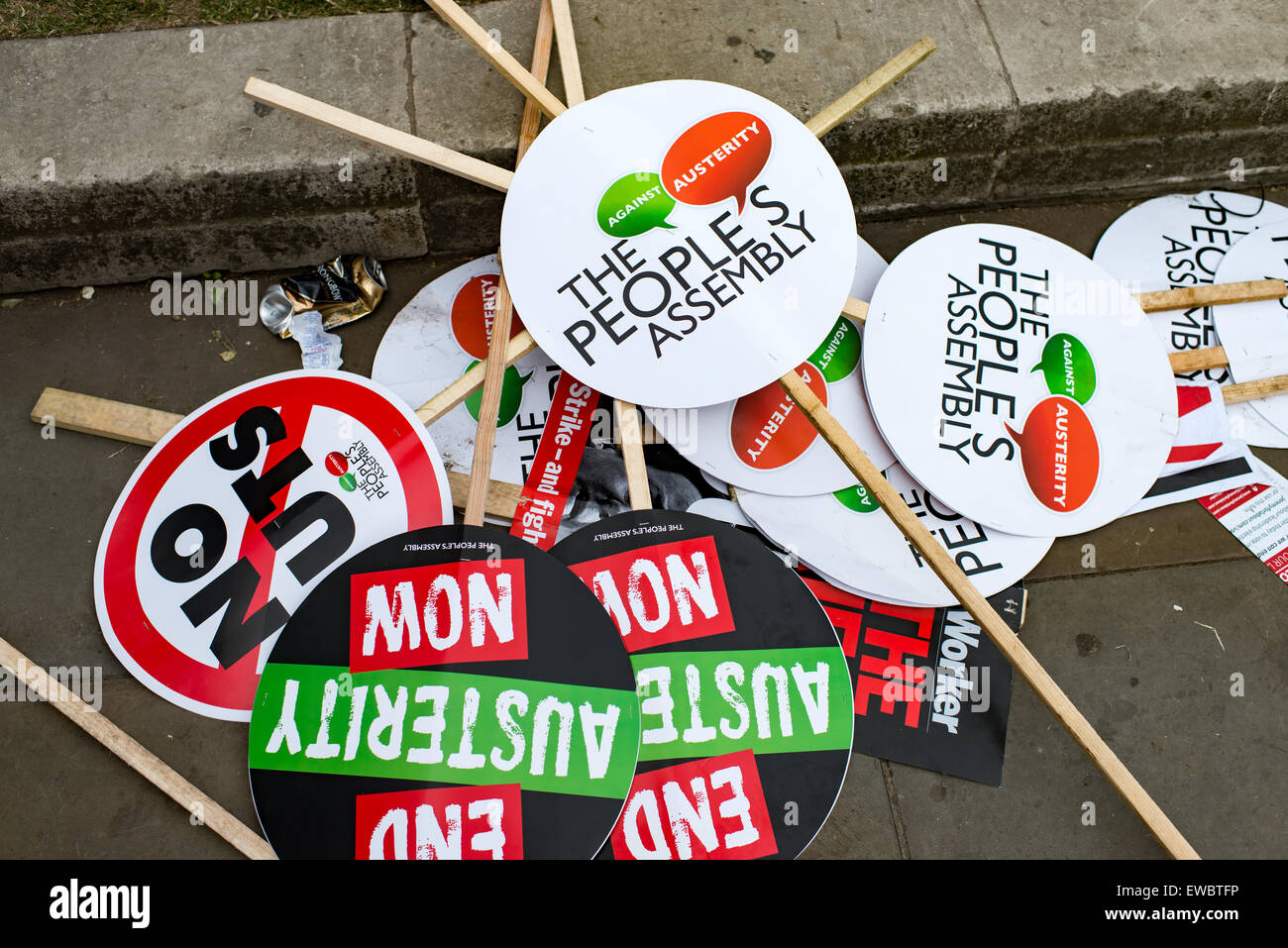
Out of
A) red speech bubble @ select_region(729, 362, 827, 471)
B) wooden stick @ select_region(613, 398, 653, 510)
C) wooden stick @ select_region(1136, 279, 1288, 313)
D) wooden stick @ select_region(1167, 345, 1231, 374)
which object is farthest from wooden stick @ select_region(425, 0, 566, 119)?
wooden stick @ select_region(1167, 345, 1231, 374)

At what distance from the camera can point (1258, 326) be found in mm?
2875

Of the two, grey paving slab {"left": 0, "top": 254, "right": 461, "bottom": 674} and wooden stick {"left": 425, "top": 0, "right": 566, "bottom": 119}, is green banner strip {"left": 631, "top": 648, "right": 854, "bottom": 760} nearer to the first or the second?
grey paving slab {"left": 0, "top": 254, "right": 461, "bottom": 674}

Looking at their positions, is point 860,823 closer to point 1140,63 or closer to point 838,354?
point 838,354

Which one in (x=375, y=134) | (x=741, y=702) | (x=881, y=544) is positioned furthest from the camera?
(x=881, y=544)

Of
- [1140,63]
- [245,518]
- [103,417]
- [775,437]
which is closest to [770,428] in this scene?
[775,437]

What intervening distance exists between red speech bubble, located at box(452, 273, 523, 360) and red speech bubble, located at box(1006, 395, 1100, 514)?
1573mm

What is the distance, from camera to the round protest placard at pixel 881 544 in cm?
248

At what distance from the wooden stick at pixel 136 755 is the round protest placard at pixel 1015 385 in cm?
196

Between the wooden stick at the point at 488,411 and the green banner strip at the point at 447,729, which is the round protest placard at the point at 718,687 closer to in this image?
the green banner strip at the point at 447,729

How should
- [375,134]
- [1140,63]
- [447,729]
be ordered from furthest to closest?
[1140,63] → [375,134] → [447,729]

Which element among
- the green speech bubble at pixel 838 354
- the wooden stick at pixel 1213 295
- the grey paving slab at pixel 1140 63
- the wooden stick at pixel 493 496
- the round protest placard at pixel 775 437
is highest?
the grey paving slab at pixel 1140 63

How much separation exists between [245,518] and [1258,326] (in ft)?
10.2

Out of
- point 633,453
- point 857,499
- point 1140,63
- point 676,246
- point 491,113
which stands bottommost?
point 857,499

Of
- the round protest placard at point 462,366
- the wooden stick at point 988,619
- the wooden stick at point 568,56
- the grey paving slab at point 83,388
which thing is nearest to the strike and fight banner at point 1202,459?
the wooden stick at point 988,619
